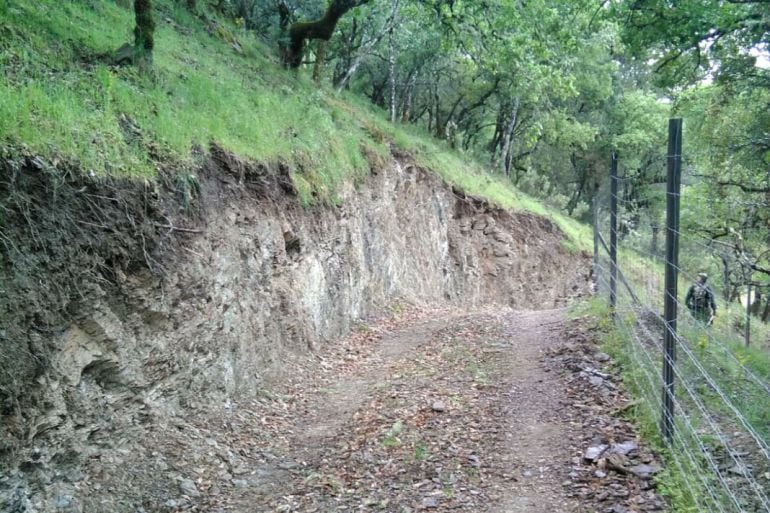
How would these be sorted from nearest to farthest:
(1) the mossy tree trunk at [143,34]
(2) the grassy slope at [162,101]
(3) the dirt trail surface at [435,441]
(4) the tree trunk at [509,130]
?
(3) the dirt trail surface at [435,441]
(2) the grassy slope at [162,101]
(1) the mossy tree trunk at [143,34]
(4) the tree trunk at [509,130]

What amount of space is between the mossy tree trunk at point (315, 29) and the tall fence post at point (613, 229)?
715 centimetres

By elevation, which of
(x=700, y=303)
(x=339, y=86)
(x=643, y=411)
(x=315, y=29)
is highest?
(x=315, y=29)

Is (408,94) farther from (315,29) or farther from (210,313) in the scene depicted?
(210,313)

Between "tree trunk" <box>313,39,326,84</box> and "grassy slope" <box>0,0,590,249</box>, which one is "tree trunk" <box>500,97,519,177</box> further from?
"grassy slope" <box>0,0,590,249</box>

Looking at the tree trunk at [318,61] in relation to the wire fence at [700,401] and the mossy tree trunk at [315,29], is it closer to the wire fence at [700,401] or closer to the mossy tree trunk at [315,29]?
the mossy tree trunk at [315,29]

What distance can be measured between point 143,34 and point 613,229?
7123mm

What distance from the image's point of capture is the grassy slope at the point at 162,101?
5527 millimetres

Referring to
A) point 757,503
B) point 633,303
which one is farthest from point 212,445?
point 633,303

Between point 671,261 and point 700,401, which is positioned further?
point 700,401

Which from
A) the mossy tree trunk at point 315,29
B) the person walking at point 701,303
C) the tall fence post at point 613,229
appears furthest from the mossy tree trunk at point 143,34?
the person walking at point 701,303

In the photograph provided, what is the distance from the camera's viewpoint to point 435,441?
20.2ft

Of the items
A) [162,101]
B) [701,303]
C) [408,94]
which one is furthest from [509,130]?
[162,101]

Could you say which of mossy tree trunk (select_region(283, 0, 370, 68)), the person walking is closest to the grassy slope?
mossy tree trunk (select_region(283, 0, 370, 68))

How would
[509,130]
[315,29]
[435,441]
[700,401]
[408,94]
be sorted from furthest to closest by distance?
[509,130] < [408,94] < [315,29] < [435,441] < [700,401]
